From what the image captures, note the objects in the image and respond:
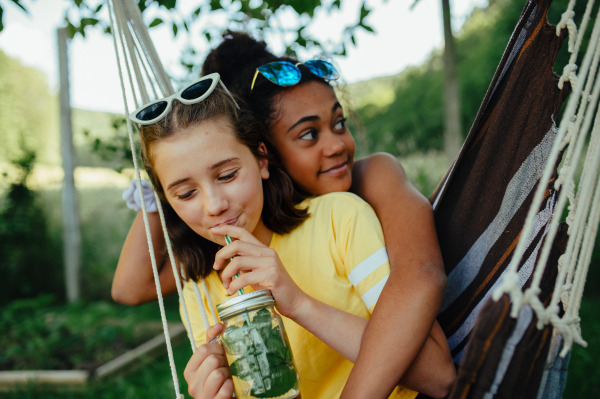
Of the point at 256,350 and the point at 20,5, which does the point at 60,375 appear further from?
the point at 256,350

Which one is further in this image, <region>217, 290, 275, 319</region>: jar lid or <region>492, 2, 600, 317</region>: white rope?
<region>217, 290, 275, 319</region>: jar lid

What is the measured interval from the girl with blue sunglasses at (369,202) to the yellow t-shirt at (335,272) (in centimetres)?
7

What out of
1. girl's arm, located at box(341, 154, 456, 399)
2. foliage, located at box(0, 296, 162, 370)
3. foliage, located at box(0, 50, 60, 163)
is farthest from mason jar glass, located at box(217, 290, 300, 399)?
foliage, located at box(0, 50, 60, 163)

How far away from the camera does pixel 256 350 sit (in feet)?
3.30

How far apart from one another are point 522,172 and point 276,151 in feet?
2.98

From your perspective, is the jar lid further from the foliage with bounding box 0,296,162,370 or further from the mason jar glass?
the foliage with bounding box 0,296,162,370

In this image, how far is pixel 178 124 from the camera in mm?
1335

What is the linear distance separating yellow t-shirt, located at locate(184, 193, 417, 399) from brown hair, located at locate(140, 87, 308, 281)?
119 millimetres

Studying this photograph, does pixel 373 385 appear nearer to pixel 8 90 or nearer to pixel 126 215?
pixel 126 215

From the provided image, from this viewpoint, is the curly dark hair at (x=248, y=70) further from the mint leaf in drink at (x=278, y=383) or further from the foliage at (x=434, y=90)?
the foliage at (x=434, y=90)

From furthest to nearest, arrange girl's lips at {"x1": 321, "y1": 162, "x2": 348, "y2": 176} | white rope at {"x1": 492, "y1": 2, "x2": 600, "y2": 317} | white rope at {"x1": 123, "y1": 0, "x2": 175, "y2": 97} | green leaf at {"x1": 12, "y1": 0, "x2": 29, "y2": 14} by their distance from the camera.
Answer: girl's lips at {"x1": 321, "y1": 162, "x2": 348, "y2": 176} → green leaf at {"x1": 12, "y1": 0, "x2": 29, "y2": 14} → white rope at {"x1": 123, "y1": 0, "x2": 175, "y2": 97} → white rope at {"x1": 492, "y1": 2, "x2": 600, "y2": 317}

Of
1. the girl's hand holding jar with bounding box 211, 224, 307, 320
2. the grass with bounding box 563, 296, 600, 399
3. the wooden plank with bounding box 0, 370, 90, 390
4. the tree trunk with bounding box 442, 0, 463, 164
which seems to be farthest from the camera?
the wooden plank with bounding box 0, 370, 90, 390

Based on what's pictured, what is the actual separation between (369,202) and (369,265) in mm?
371

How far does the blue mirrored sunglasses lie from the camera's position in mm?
1713
